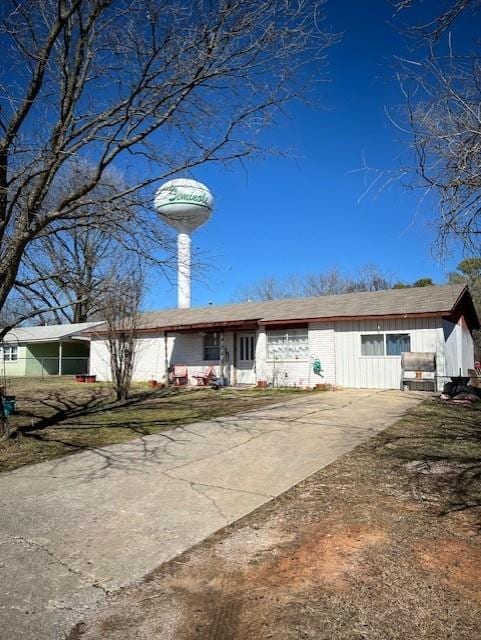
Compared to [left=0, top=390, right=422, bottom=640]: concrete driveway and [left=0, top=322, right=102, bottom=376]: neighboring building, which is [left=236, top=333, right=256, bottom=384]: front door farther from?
[left=0, top=322, right=102, bottom=376]: neighboring building

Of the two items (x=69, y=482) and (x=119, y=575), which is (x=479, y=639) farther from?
(x=69, y=482)

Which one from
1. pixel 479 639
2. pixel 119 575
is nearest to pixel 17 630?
pixel 119 575

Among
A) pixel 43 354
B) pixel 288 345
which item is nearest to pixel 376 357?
pixel 288 345

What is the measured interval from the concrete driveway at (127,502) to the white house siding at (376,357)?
24.1 feet

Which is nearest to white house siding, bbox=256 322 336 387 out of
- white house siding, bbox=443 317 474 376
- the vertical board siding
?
the vertical board siding

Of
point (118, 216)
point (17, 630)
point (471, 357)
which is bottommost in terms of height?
point (17, 630)

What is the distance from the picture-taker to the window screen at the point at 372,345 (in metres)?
16.8

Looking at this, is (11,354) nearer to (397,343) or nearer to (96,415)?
(96,415)

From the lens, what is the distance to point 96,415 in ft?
37.8

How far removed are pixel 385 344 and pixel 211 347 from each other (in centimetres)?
749

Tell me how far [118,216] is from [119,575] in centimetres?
558

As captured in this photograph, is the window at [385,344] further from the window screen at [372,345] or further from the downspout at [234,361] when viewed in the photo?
the downspout at [234,361]

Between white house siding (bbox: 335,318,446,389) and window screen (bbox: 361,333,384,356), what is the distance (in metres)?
0.14

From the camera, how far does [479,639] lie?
8.38 feet
